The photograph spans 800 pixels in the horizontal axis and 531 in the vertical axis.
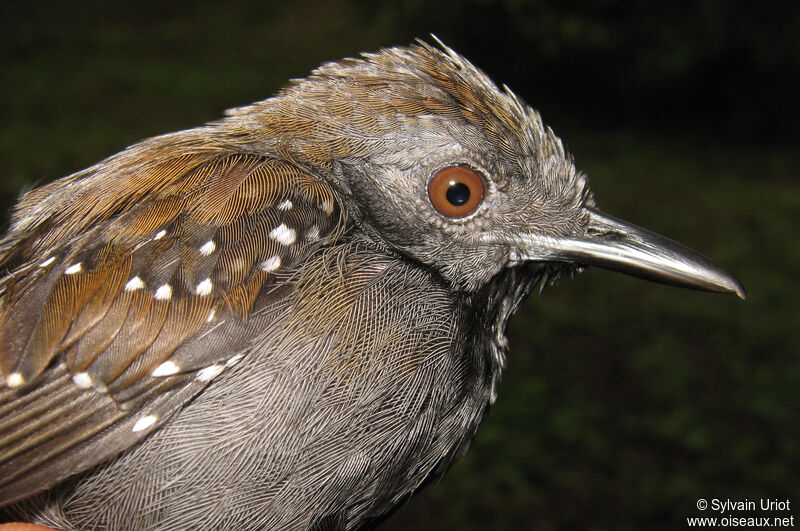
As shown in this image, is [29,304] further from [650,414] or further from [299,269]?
[650,414]

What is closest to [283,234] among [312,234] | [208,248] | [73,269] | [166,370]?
[312,234]

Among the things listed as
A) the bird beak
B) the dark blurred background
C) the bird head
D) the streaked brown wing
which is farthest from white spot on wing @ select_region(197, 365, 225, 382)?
the dark blurred background

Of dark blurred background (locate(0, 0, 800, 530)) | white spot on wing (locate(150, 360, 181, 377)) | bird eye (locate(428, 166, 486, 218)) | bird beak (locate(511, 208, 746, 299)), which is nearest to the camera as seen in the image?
white spot on wing (locate(150, 360, 181, 377))

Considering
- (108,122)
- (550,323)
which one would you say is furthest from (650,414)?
(108,122)

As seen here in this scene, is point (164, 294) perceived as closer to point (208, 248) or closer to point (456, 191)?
point (208, 248)

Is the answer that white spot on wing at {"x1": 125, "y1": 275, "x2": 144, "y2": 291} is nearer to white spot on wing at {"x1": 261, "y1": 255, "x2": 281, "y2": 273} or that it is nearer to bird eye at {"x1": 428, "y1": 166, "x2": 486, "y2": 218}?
white spot on wing at {"x1": 261, "y1": 255, "x2": 281, "y2": 273}

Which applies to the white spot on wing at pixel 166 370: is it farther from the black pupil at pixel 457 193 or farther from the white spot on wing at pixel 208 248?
the black pupil at pixel 457 193

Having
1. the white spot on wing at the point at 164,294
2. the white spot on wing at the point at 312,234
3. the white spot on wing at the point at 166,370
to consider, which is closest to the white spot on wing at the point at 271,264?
the white spot on wing at the point at 312,234
